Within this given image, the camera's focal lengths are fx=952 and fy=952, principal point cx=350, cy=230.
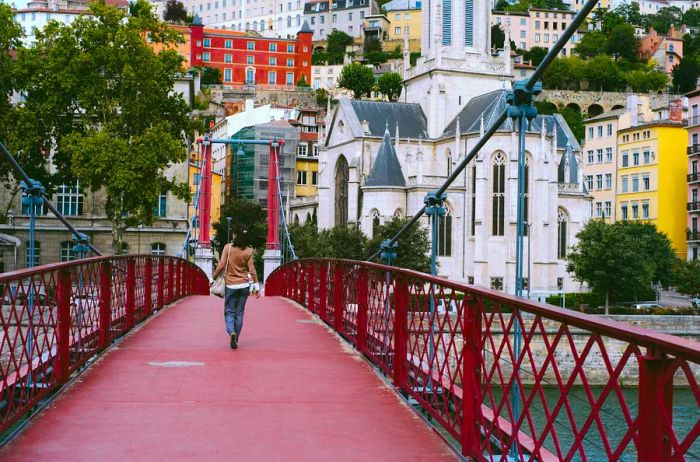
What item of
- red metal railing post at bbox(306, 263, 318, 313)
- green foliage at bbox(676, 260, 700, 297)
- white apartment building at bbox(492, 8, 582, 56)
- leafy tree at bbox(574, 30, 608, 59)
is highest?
white apartment building at bbox(492, 8, 582, 56)

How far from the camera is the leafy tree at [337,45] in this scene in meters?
143

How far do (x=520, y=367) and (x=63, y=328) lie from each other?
447 centimetres

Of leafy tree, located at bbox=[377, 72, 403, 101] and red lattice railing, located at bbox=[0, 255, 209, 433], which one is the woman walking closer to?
red lattice railing, located at bbox=[0, 255, 209, 433]

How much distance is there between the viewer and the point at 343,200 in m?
66.7

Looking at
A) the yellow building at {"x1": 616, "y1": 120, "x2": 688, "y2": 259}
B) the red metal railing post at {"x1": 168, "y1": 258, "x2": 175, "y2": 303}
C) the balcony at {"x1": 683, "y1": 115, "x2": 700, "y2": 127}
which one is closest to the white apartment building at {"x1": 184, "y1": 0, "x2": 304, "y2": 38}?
the yellow building at {"x1": 616, "y1": 120, "x2": 688, "y2": 259}

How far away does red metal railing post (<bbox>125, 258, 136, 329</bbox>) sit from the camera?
12672 millimetres

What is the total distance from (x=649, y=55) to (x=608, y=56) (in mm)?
7586

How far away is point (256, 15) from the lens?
165875 millimetres

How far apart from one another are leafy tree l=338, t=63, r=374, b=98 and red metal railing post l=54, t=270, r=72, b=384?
10966 centimetres

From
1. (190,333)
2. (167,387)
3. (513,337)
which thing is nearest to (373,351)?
A: (167,387)

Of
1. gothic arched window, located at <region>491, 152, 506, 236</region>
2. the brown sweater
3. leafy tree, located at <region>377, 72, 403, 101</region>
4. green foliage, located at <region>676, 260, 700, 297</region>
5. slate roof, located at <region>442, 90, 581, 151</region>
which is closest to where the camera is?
→ the brown sweater

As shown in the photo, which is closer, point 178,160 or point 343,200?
point 178,160

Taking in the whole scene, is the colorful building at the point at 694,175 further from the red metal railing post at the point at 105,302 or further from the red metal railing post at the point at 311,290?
the red metal railing post at the point at 105,302

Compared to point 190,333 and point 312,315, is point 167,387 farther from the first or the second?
point 312,315
